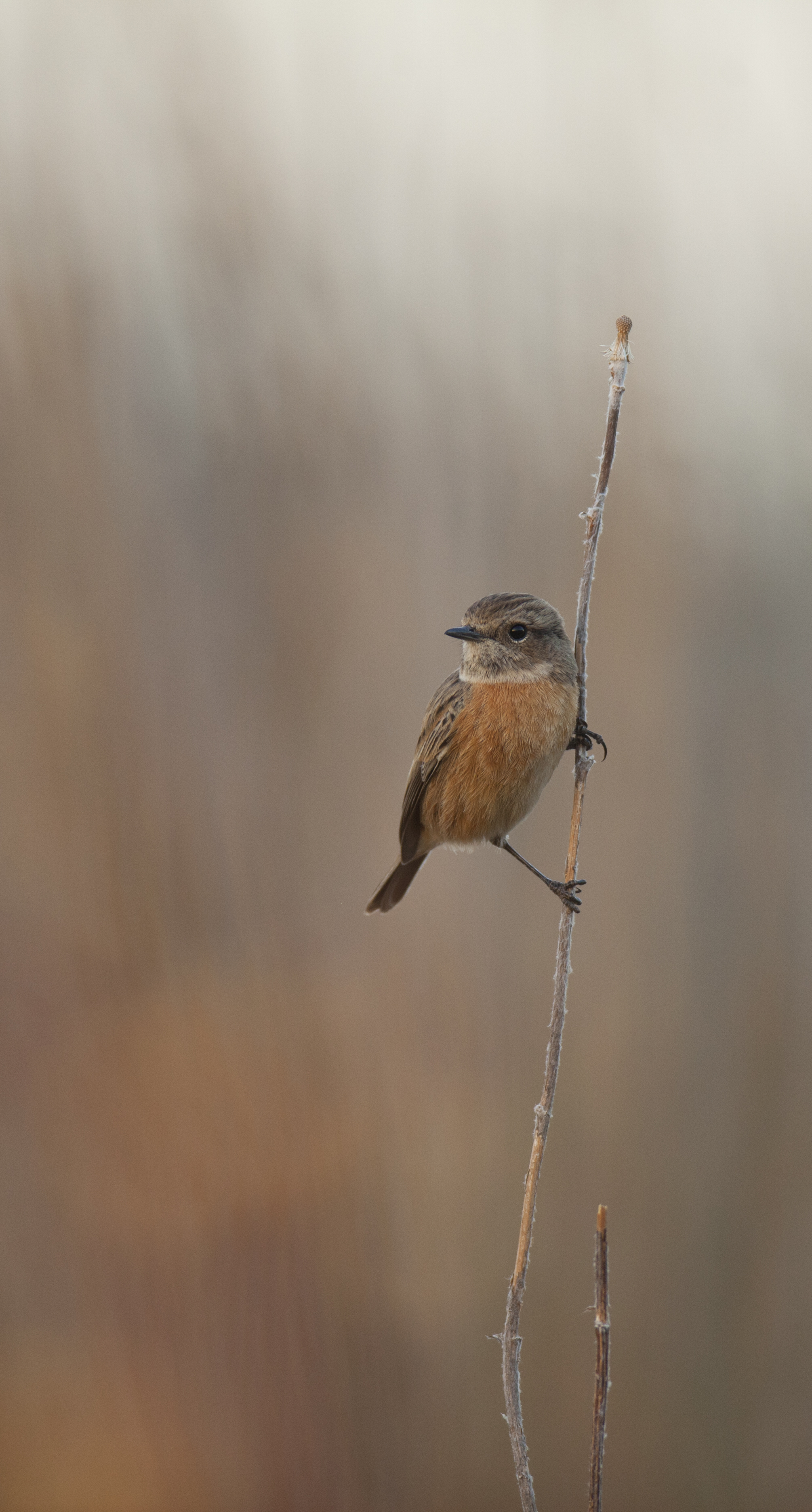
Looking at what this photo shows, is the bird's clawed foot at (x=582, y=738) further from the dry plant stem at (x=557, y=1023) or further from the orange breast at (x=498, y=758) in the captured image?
the dry plant stem at (x=557, y=1023)

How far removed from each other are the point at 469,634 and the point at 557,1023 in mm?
1220

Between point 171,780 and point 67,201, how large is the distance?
169cm

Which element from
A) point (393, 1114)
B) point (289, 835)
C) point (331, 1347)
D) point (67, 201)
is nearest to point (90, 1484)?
point (331, 1347)

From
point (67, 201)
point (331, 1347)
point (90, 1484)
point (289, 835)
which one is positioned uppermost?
point (67, 201)

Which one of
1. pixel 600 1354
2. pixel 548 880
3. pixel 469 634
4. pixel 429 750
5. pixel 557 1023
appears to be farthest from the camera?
pixel 548 880

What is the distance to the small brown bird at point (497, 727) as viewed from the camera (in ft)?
7.34

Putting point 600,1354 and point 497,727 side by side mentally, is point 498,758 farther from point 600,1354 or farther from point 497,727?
point 600,1354

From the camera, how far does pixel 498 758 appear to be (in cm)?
228

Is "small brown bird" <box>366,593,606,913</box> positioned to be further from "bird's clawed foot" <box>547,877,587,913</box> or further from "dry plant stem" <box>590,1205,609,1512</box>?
"dry plant stem" <box>590,1205,609,1512</box>

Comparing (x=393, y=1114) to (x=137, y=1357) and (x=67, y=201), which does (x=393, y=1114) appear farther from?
(x=67, y=201)

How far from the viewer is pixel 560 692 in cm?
224

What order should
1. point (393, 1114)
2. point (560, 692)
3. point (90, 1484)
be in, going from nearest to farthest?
point (560, 692), point (90, 1484), point (393, 1114)

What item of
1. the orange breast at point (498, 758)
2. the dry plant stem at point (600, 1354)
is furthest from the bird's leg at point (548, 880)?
the dry plant stem at point (600, 1354)

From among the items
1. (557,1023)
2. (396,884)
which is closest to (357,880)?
(396,884)
